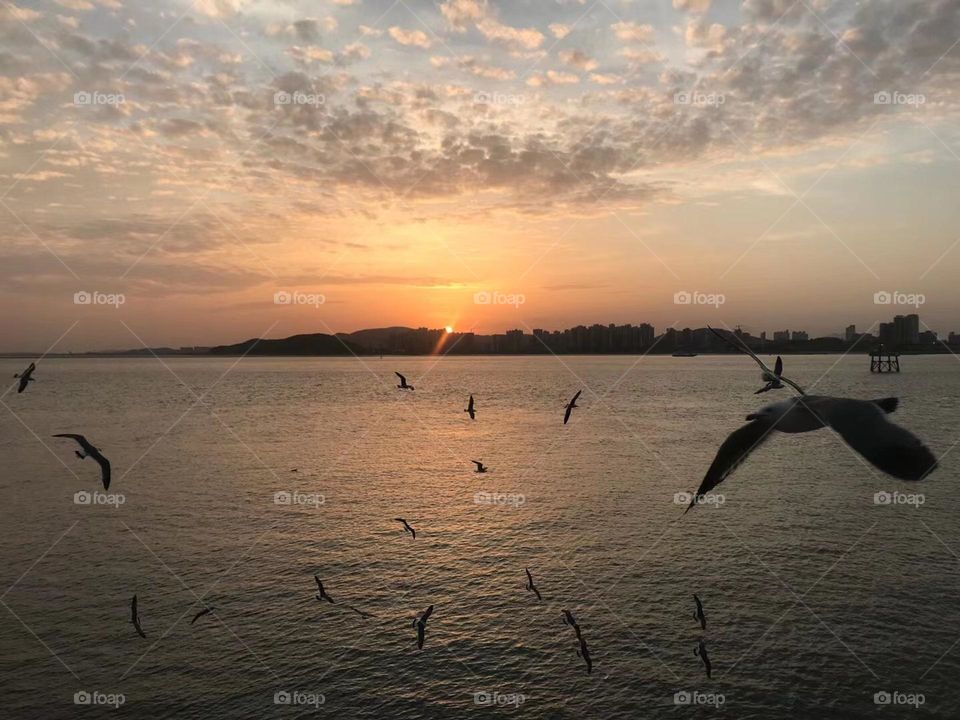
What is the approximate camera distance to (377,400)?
160750mm

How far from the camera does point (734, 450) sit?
10.4 feet

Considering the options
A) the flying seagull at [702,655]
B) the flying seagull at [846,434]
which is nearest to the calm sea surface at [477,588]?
the flying seagull at [702,655]

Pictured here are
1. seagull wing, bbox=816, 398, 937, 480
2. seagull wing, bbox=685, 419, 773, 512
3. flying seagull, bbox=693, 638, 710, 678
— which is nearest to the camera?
seagull wing, bbox=816, 398, 937, 480

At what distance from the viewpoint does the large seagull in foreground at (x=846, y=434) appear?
8.79 feet

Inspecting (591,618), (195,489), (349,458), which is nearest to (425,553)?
(591,618)

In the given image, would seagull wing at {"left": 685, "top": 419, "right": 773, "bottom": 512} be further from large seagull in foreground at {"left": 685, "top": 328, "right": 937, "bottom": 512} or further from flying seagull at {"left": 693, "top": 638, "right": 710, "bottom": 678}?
flying seagull at {"left": 693, "top": 638, "right": 710, "bottom": 678}

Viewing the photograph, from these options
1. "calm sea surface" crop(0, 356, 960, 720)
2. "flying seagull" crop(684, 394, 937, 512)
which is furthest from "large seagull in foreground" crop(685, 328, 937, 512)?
"calm sea surface" crop(0, 356, 960, 720)

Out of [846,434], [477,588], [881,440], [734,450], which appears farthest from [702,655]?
[881,440]

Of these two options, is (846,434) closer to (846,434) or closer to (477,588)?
(846,434)

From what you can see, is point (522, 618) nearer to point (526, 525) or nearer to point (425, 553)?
point (425, 553)

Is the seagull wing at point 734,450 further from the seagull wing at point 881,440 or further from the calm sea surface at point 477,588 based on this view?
the calm sea surface at point 477,588

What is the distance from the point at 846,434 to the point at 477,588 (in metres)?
34.7

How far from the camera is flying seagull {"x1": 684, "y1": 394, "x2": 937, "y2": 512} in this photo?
105 inches

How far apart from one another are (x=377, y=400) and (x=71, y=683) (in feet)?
438
